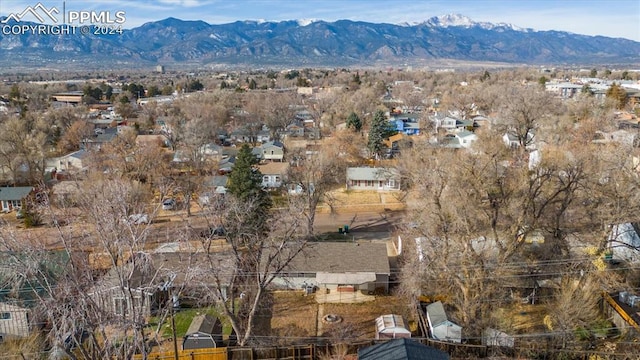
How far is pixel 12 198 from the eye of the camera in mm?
27531

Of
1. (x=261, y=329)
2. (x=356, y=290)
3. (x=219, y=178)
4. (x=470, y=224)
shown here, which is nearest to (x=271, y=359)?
(x=261, y=329)

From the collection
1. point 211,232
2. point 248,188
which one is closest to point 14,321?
point 211,232

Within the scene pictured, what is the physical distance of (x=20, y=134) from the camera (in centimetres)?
3331

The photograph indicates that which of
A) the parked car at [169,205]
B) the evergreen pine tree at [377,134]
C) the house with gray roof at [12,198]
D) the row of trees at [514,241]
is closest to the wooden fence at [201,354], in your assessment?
the row of trees at [514,241]

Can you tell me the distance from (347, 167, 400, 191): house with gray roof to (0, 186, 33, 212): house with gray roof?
20093mm

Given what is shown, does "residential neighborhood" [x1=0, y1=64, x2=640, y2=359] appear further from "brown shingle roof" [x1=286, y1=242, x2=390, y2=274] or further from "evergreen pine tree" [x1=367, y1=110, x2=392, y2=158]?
"evergreen pine tree" [x1=367, y1=110, x2=392, y2=158]

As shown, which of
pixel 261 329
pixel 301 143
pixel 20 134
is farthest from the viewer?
pixel 301 143

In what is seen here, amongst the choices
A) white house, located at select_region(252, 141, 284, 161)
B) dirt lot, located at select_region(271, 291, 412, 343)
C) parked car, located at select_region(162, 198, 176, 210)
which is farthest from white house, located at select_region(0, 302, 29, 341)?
white house, located at select_region(252, 141, 284, 161)

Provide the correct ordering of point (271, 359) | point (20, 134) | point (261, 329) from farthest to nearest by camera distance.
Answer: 1. point (20, 134)
2. point (261, 329)
3. point (271, 359)

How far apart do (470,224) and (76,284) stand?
37.0 feet

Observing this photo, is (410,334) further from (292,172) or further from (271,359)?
(292,172)

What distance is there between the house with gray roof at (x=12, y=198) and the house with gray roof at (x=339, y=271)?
741 inches

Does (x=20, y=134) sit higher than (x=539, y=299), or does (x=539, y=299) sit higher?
(x=20, y=134)

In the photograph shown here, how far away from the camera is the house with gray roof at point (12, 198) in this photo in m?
27.5
